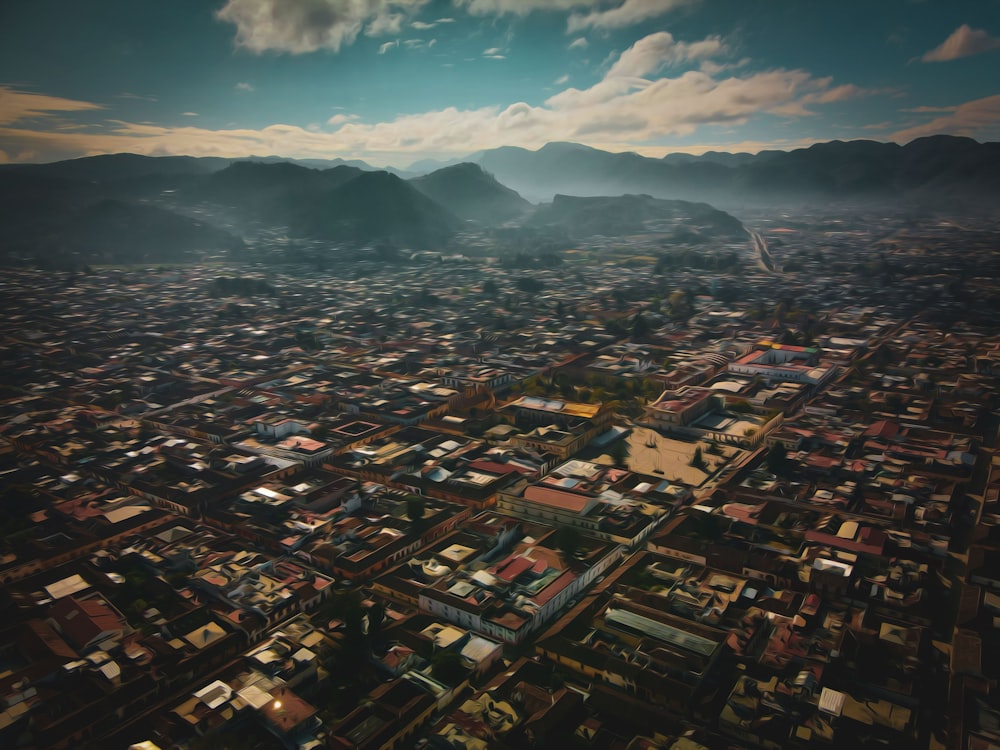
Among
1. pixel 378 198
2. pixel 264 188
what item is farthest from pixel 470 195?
pixel 264 188

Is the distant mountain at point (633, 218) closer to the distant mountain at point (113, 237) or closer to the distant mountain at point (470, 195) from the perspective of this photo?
the distant mountain at point (470, 195)

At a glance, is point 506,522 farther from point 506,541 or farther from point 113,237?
point 113,237

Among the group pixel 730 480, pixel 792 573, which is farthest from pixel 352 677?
pixel 730 480

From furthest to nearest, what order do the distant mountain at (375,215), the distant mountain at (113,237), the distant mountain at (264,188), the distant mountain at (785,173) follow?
the distant mountain at (785,173)
the distant mountain at (264,188)
the distant mountain at (375,215)
the distant mountain at (113,237)

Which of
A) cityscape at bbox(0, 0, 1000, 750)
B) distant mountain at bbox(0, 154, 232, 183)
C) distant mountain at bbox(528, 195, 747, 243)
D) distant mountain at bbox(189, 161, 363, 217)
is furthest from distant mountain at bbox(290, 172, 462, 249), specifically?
cityscape at bbox(0, 0, 1000, 750)

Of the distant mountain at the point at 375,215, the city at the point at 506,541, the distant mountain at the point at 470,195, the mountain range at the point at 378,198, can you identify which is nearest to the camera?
the city at the point at 506,541

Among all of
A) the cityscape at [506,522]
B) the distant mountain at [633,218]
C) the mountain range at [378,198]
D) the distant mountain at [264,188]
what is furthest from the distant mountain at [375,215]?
the cityscape at [506,522]
